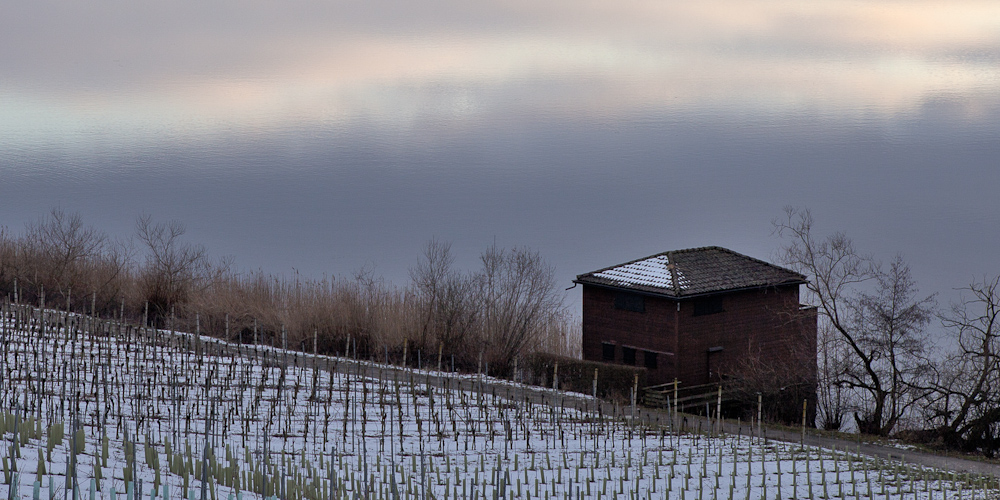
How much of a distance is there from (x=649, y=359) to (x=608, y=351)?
5.15ft

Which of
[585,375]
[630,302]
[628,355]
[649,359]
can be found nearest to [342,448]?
[585,375]

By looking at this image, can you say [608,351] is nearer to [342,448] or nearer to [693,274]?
→ [693,274]

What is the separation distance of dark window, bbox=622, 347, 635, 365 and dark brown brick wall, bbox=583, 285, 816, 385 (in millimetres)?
123

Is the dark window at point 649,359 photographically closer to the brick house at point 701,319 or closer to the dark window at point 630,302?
the brick house at point 701,319

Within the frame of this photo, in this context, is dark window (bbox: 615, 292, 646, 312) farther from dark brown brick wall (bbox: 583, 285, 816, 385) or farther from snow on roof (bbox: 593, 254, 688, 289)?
snow on roof (bbox: 593, 254, 688, 289)

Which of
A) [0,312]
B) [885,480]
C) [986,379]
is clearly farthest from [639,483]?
[0,312]

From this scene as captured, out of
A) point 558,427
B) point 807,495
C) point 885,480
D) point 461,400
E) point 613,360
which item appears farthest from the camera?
point 613,360

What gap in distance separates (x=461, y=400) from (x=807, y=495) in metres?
9.21

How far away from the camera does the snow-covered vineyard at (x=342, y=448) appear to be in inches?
619

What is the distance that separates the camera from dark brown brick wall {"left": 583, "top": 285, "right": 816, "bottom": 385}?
110 ft

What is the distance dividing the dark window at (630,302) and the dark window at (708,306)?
4.96 feet

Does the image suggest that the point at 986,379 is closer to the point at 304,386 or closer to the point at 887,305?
the point at 887,305

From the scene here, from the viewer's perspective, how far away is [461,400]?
2680 cm

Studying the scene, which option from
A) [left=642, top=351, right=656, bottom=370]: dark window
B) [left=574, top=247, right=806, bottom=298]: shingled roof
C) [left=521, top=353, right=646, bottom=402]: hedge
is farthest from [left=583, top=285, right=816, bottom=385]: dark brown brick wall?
[left=521, top=353, right=646, bottom=402]: hedge
